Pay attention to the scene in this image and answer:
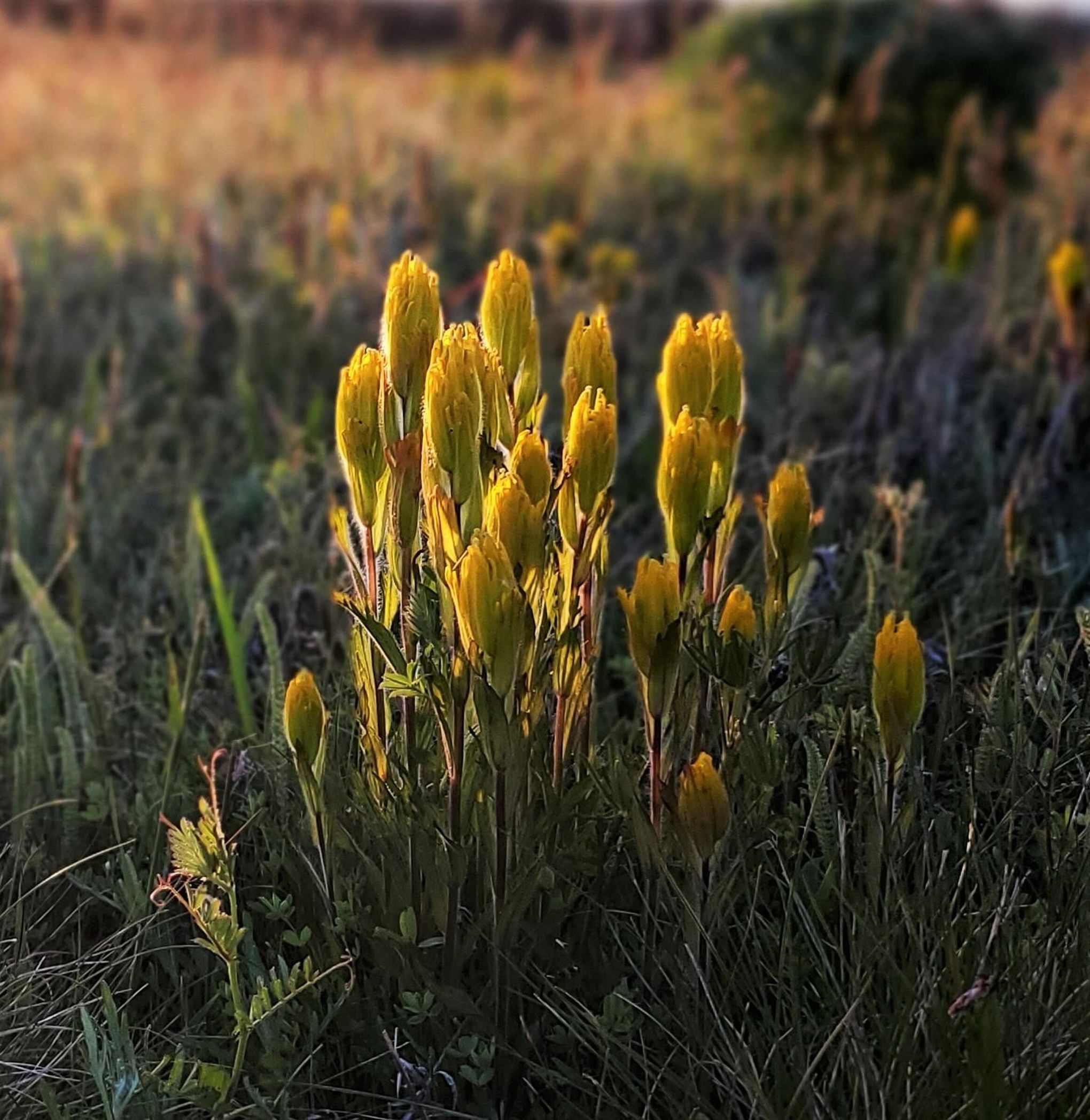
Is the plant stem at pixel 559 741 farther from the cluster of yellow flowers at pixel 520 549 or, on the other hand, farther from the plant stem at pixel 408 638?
the plant stem at pixel 408 638

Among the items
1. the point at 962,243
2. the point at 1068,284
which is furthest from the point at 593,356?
the point at 962,243

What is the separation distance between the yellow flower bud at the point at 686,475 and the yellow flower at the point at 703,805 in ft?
0.68

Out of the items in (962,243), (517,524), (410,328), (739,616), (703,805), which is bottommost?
(962,243)

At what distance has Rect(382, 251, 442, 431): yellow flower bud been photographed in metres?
1.21

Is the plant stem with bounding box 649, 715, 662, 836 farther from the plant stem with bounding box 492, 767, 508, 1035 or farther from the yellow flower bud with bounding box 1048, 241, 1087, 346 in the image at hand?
the yellow flower bud with bounding box 1048, 241, 1087, 346

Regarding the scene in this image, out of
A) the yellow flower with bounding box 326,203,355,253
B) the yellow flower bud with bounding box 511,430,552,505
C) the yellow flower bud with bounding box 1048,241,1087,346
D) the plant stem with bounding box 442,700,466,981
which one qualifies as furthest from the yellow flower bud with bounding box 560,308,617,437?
the yellow flower with bounding box 326,203,355,253

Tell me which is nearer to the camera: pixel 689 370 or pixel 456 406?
pixel 456 406

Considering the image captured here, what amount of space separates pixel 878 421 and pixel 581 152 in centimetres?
280

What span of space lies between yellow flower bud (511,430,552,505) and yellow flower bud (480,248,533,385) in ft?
0.42

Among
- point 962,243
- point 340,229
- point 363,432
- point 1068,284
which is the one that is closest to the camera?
point 363,432

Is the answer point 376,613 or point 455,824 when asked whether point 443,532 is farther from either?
point 455,824

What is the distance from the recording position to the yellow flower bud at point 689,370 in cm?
124

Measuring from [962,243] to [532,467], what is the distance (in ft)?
9.58

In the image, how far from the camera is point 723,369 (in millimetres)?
1268
